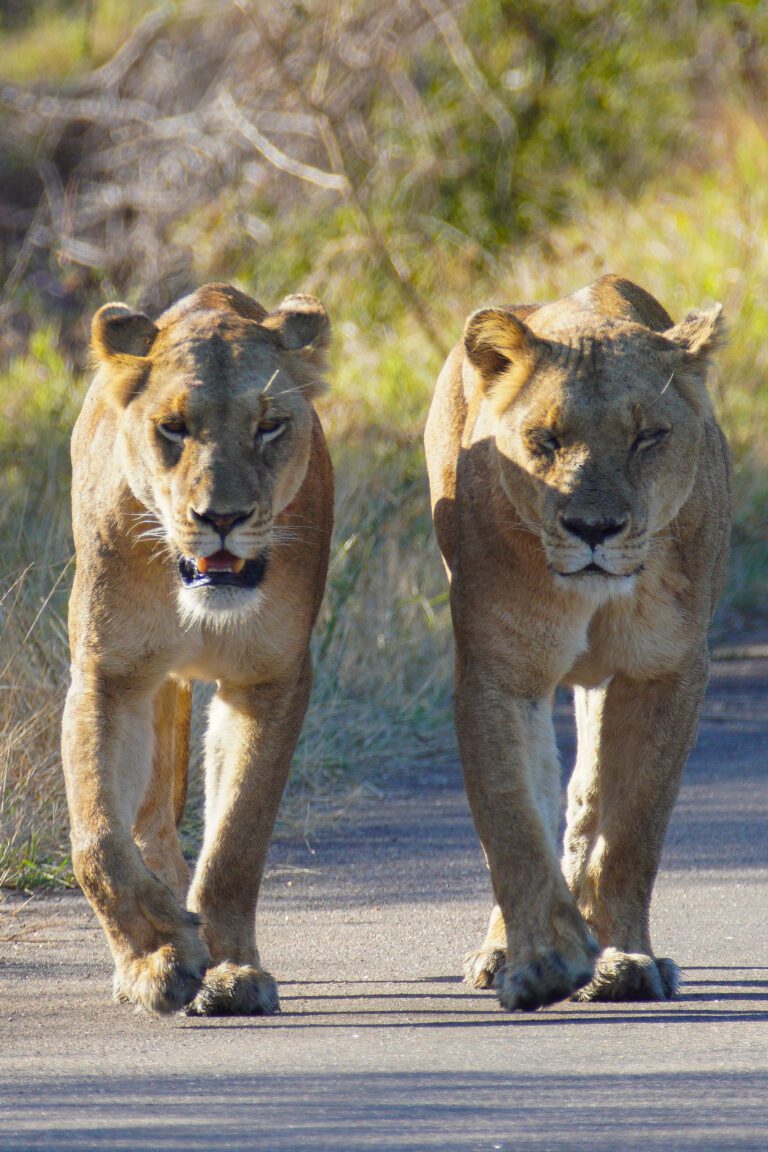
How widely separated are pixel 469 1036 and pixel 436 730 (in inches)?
148

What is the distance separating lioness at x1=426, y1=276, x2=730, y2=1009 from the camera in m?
4.30

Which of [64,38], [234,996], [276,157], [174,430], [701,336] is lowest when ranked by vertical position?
[234,996]

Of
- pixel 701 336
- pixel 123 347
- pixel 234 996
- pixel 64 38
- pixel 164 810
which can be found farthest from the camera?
pixel 64 38

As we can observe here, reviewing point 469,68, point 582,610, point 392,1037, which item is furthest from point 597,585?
point 469,68

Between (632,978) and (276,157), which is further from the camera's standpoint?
(276,157)

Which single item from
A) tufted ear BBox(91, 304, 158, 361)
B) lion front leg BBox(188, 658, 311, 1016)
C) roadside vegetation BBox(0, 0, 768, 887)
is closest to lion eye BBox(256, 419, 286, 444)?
tufted ear BBox(91, 304, 158, 361)

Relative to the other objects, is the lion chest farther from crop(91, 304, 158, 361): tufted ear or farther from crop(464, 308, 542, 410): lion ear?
crop(91, 304, 158, 361): tufted ear

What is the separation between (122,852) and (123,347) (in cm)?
131

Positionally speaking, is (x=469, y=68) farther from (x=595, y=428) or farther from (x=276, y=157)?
(x=595, y=428)

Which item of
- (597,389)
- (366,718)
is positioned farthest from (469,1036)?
(366,718)

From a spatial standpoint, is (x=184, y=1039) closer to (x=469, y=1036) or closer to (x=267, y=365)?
(x=469, y=1036)

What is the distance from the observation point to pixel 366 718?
297 inches

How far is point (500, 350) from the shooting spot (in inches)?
185

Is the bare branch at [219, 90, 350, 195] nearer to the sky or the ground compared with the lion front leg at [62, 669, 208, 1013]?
nearer to the sky
